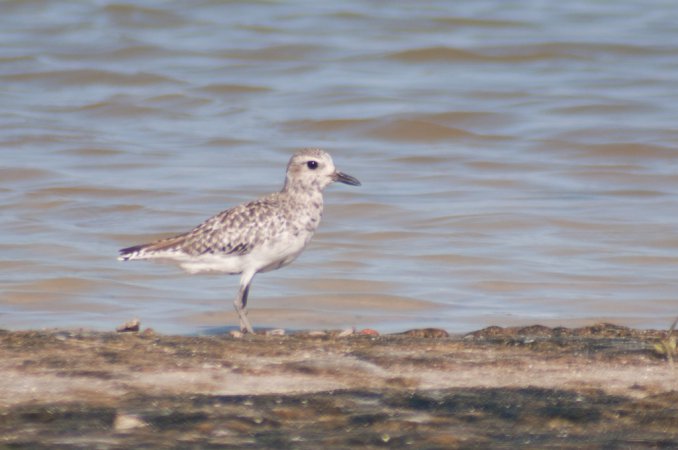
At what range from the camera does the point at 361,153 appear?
50.4 ft

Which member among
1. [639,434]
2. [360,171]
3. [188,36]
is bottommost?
[639,434]

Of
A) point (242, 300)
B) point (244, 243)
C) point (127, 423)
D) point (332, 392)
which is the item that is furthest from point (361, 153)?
point (127, 423)

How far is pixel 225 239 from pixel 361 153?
23.0 ft

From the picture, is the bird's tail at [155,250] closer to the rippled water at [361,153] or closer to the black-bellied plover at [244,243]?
the black-bellied plover at [244,243]

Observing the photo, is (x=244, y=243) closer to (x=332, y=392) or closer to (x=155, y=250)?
(x=155, y=250)

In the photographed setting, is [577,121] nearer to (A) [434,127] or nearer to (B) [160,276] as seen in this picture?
(A) [434,127]

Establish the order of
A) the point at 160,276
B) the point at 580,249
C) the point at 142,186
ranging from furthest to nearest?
the point at 142,186 → the point at 580,249 → the point at 160,276

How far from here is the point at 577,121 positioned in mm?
16734

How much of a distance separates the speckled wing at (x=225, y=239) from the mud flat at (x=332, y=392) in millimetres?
1845

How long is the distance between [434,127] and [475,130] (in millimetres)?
524

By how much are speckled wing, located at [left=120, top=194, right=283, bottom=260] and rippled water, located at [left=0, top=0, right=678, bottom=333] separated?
0.72 metres

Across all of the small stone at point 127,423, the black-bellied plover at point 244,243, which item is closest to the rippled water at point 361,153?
the black-bellied plover at point 244,243

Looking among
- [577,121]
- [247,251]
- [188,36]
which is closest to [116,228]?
[247,251]

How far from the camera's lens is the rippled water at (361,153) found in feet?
32.7
